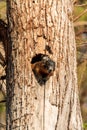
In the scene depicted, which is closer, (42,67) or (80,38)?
(42,67)

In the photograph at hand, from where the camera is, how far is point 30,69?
10.7 ft

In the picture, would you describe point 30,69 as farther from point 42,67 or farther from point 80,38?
point 80,38

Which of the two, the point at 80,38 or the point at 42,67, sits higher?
the point at 80,38

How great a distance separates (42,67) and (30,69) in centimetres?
11

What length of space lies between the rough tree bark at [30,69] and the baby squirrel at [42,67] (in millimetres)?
34

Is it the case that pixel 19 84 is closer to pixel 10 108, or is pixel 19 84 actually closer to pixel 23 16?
pixel 10 108

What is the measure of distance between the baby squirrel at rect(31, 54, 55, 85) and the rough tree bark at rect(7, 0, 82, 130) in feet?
0.11

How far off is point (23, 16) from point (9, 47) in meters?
0.24

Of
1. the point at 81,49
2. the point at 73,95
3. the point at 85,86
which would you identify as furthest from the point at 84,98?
the point at 73,95

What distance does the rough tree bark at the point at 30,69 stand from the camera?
3.26 m

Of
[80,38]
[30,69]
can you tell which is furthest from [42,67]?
[80,38]

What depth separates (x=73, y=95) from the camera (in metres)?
3.43

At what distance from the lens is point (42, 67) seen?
10.4 ft

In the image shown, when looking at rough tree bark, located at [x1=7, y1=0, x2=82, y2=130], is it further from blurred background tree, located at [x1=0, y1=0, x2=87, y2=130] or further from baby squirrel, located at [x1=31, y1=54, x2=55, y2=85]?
blurred background tree, located at [x1=0, y1=0, x2=87, y2=130]
